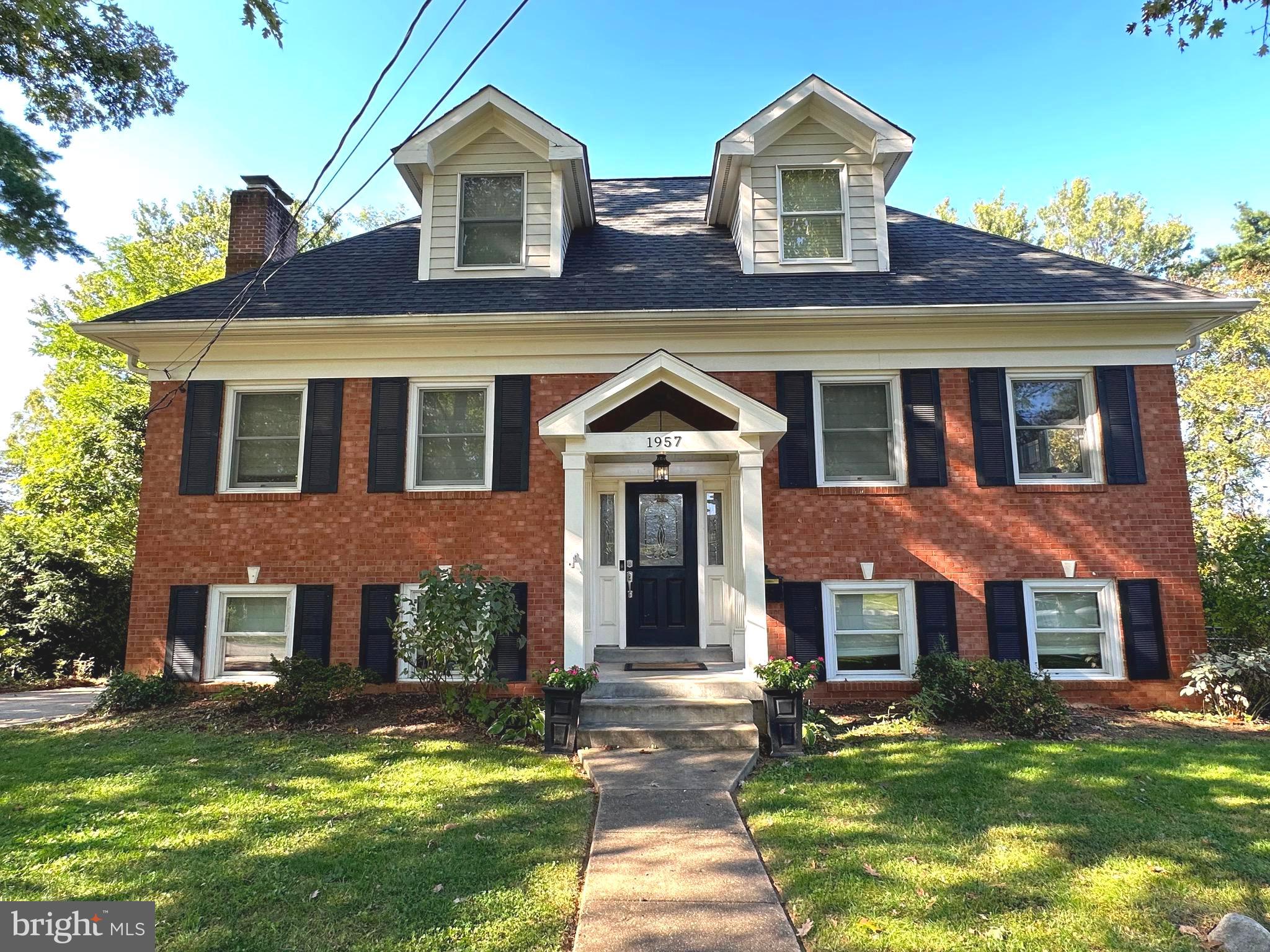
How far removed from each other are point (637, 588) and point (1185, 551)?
22.2 feet

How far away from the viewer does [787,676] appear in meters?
6.18

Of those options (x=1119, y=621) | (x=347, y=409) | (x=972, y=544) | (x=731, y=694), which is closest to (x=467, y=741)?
(x=731, y=694)

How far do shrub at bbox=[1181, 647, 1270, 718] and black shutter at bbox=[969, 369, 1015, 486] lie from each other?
2.95 meters

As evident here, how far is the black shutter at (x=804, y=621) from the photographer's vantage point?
8.10 m

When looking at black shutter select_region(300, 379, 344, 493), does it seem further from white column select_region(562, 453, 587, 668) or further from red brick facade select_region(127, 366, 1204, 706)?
white column select_region(562, 453, 587, 668)

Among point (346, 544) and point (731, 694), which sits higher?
point (346, 544)

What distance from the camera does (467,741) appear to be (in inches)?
255

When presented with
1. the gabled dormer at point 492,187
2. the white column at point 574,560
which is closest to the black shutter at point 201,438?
the gabled dormer at point 492,187

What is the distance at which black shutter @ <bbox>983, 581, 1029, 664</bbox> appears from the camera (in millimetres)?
8047

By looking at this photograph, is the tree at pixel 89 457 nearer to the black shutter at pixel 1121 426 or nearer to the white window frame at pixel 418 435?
the white window frame at pixel 418 435

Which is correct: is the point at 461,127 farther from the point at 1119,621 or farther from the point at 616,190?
the point at 1119,621

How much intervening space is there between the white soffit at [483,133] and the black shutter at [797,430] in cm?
436

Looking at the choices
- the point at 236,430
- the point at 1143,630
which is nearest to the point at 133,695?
the point at 236,430

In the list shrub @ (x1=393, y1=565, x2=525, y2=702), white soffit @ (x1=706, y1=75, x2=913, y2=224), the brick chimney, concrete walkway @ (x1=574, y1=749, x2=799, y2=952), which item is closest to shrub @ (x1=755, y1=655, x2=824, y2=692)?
concrete walkway @ (x1=574, y1=749, x2=799, y2=952)
